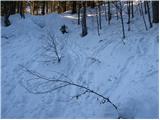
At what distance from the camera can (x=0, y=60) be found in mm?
13375

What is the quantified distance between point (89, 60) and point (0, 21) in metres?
9.82

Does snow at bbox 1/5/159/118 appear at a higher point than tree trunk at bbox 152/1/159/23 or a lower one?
lower

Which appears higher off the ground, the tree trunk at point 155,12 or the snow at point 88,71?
the tree trunk at point 155,12

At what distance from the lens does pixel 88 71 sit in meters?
11.4

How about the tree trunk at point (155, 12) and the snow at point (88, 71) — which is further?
the tree trunk at point (155, 12)

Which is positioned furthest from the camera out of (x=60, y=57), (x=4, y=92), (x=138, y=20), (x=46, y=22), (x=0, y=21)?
(x=46, y=22)

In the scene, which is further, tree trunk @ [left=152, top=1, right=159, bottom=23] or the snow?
tree trunk @ [left=152, top=1, right=159, bottom=23]

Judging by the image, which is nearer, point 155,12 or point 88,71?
point 88,71

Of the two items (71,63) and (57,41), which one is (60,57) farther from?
(57,41)

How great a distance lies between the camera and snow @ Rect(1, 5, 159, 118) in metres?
8.32

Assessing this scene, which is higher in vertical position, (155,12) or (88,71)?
(155,12)

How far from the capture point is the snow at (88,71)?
27.3 feet

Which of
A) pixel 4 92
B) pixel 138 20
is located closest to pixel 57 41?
pixel 138 20

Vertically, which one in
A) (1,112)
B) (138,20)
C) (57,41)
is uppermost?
(138,20)
